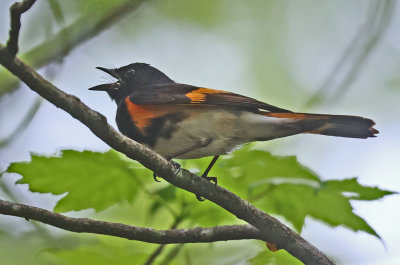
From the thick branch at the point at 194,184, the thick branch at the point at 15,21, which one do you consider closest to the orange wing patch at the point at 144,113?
the thick branch at the point at 194,184

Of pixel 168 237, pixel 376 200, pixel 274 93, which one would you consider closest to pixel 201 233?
pixel 168 237

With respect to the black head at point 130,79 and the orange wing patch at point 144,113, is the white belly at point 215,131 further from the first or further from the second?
the black head at point 130,79

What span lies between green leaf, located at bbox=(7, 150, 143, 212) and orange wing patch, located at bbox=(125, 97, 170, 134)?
520 mm

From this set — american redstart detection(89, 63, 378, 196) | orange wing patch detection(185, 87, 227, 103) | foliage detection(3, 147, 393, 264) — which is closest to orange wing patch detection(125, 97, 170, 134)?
american redstart detection(89, 63, 378, 196)

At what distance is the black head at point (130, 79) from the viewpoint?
9.95 feet

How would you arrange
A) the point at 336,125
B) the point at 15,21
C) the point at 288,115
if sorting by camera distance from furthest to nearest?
1. the point at 288,115
2. the point at 336,125
3. the point at 15,21

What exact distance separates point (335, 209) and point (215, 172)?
572mm

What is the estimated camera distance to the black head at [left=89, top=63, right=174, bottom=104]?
3033 mm

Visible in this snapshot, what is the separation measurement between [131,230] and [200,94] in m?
1.09

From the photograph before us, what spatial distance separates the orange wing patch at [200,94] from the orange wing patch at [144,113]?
0.52ft

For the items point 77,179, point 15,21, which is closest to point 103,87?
point 77,179

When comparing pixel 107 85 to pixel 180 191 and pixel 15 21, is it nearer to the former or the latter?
pixel 180 191

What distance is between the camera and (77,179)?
2.14 metres

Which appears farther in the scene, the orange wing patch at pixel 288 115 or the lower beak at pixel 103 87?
the lower beak at pixel 103 87
